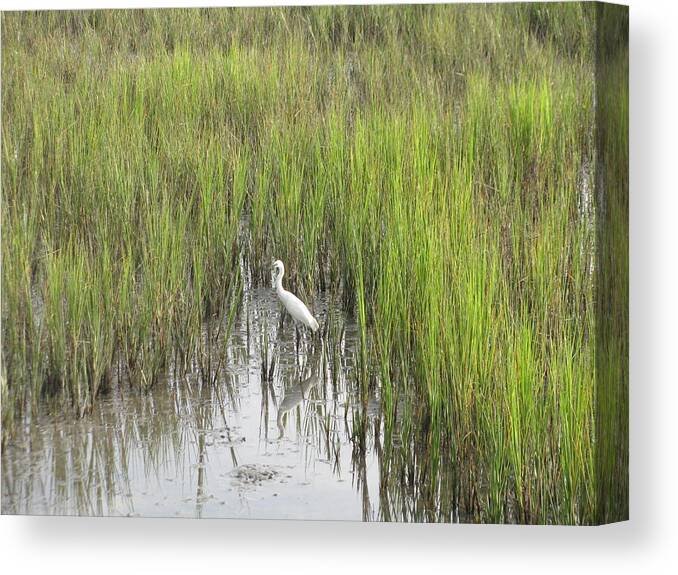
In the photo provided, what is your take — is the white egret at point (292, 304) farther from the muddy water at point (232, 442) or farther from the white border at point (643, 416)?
the white border at point (643, 416)

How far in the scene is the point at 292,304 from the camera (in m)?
4.76

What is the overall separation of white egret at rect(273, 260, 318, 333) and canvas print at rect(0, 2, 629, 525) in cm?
1

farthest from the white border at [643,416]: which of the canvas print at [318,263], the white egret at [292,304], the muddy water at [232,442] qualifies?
the white egret at [292,304]

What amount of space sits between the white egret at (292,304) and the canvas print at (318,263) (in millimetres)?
13

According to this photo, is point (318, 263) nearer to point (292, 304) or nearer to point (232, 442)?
point (292, 304)

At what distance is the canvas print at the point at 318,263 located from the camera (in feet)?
15.0

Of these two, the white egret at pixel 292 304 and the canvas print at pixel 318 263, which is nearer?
the canvas print at pixel 318 263

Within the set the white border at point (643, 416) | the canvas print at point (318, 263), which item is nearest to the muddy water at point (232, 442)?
the canvas print at point (318, 263)

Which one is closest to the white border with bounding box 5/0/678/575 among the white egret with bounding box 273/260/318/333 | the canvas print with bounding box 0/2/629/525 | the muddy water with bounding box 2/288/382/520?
the canvas print with bounding box 0/2/629/525

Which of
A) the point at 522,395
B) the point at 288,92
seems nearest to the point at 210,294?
the point at 288,92

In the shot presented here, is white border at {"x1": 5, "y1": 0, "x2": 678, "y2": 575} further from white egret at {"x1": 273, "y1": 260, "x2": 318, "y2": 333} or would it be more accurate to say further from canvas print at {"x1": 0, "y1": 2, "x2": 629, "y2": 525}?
white egret at {"x1": 273, "y1": 260, "x2": 318, "y2": 333}

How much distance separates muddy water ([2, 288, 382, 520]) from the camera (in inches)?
185

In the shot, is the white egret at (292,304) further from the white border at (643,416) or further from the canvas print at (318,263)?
the white border at (643,416)

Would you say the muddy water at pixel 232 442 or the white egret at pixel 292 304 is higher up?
the white egret at pixel 292 304
